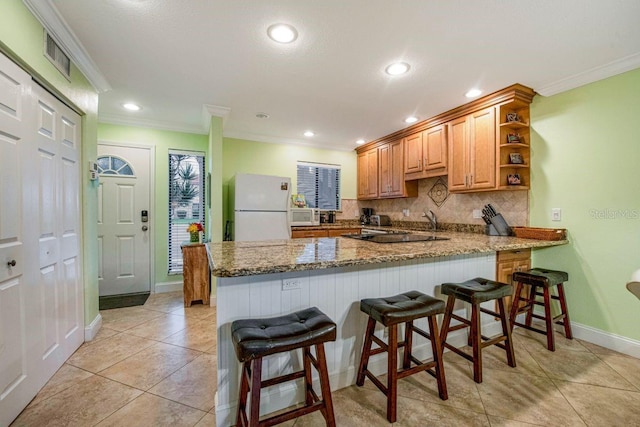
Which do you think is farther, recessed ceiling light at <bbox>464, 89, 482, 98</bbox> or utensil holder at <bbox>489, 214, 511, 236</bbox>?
utensil holder at <bbox>489, 214, 511, 236</bbox>

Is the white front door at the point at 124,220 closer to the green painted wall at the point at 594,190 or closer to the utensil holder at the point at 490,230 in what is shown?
the utensil holder at the point at 490,230

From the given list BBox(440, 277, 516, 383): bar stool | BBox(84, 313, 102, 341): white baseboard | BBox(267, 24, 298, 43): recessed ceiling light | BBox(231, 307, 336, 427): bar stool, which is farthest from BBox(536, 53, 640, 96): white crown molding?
BBox(84, 313, 102, 341): white baseboard

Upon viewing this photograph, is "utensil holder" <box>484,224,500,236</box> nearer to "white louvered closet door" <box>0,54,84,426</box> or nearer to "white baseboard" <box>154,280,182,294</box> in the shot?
"white louvered closet door" <box>0,54,84,426</box>

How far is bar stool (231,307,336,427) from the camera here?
1123 mm

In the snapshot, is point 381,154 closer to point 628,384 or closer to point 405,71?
point 405,71

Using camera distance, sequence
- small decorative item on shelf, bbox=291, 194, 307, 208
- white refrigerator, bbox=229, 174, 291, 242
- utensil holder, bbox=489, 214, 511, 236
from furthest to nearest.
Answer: small decorative item on shelf, bbox=291, 194, 307, 208 < white refrigerator, bbox=229, 174, 291, 242 < utensil holder, bbox=489, 214, 511, 236

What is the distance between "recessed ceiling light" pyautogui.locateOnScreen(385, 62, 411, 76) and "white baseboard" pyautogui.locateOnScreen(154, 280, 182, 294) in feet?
12.5

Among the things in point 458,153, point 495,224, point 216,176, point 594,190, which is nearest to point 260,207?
point 216,176

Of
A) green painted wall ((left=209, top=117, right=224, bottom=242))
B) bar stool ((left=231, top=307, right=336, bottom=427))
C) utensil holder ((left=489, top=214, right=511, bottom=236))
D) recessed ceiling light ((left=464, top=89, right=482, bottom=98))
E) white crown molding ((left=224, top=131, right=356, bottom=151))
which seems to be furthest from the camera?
white crown molding ((left=224, top=131, right=356, bottom=151))

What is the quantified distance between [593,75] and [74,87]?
167 inches

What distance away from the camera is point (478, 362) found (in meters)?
1.79

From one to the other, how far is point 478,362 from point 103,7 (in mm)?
3224

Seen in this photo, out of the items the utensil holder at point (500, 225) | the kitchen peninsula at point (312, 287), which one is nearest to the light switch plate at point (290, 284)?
the kitchen peninsula at point (312, 287)

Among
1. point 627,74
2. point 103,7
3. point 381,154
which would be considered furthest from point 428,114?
point 103,7
